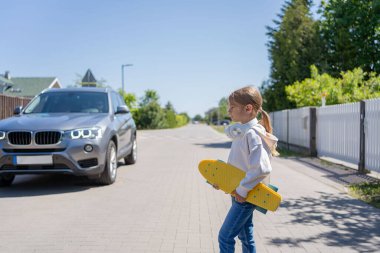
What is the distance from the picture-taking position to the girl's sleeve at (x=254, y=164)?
8.89 feet

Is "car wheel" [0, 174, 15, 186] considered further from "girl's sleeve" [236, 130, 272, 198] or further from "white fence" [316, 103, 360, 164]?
"white fence" [316, 103, 360, 164]

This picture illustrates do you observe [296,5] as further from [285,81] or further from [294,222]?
[294,222]

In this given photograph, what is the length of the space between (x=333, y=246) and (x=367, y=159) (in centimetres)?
534

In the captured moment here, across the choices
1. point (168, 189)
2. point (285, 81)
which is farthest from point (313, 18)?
point (168, 189)

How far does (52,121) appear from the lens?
6895 mm

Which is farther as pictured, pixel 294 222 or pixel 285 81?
pixel 285 81

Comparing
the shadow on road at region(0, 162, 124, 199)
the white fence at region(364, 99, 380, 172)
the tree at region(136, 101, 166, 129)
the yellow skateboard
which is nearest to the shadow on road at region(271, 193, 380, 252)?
the yellow skateboard

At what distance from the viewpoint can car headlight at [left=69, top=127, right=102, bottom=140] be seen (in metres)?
6.73

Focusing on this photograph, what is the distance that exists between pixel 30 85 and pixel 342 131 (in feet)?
190

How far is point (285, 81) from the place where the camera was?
28422 millimetres

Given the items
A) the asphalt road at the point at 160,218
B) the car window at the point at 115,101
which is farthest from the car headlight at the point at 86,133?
the car window at the point at 115,101

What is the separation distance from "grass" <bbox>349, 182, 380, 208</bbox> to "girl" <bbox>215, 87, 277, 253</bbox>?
3688mm

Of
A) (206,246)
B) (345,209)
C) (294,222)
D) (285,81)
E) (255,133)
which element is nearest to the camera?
(255,133)

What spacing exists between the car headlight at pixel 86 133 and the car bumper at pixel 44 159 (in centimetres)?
11
